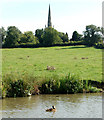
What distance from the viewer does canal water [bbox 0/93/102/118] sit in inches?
636

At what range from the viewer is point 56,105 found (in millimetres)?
18812

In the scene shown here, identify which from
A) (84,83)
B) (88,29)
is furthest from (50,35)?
(84,83)

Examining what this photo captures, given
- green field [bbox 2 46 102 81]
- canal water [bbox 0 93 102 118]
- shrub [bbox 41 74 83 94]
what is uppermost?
green field [bbox 2 46 102 81]

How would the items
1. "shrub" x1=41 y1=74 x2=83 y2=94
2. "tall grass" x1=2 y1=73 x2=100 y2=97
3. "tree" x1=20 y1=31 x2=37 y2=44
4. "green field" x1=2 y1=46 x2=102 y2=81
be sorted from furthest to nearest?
"tree" x1=20 y1=31 x2=37 y2=44, "green field" x1=2 y1=46 x2=102 y2=81, "shrub" x1=41 y1=74 x2=83 y2=94, "tall grass" x1=2 y1=73 x2=100 y2=97

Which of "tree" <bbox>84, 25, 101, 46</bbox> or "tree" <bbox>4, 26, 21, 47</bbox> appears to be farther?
"tree" <bbox>4, 26, 21, 47</bbox>

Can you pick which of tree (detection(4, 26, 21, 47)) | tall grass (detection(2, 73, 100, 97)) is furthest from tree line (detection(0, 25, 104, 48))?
tall grass (detection(2, 73, 100, 97))

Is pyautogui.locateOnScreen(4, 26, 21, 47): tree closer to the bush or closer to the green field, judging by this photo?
the green field

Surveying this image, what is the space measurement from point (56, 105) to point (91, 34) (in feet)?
186

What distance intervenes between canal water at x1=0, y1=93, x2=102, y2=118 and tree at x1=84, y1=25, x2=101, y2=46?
2024 inches

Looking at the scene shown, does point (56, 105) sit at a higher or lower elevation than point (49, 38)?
lower

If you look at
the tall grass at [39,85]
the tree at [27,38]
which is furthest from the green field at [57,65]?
the tree at [27,38]

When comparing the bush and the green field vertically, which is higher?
the green field

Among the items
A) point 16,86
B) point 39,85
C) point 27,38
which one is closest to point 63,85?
point 39,85

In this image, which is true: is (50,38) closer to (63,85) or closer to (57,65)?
(57,65)
